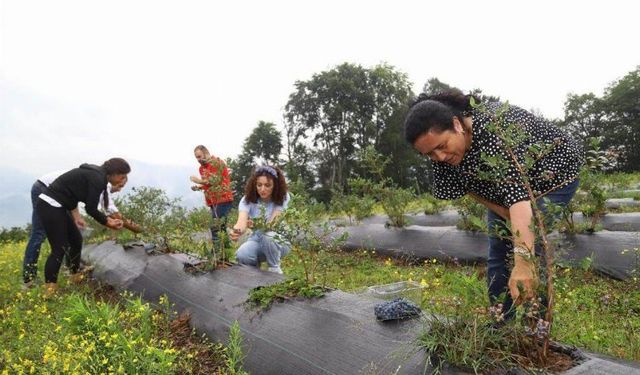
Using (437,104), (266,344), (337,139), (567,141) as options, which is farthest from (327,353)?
(337,139)

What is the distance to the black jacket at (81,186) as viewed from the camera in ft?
16.1

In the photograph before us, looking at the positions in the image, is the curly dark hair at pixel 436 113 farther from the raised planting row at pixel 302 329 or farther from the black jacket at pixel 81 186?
the black jacket at pixel 81 186

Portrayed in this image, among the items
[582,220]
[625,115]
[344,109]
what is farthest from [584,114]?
[582,220]

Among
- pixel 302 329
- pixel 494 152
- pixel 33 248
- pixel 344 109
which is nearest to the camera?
pixel 494 152

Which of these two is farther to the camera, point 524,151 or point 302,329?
point 302,329

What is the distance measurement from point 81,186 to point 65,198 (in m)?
0.22

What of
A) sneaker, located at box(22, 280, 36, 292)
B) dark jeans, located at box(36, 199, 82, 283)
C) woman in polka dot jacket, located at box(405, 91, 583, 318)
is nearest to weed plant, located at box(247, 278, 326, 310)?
woman in polka dot jacket, located at box(405, 91, 583, 318)

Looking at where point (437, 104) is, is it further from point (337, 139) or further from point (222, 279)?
point (337, 139)

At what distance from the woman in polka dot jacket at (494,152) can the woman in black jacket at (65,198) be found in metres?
3.83

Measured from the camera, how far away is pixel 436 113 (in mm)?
2170

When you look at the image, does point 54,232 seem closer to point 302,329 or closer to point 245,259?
point 245,259

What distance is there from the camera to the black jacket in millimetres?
4918

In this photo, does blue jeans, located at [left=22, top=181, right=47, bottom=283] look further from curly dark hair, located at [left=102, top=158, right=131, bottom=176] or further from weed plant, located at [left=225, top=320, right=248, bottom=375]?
weed plant, located at [left=225, top=320, right=248, bottom=375]

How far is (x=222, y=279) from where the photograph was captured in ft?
12.7
